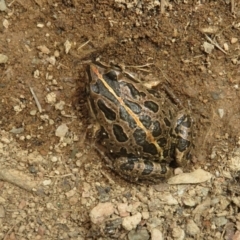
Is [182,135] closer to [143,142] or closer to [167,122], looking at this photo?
[167,122]

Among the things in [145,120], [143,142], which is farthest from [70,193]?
[145,120]

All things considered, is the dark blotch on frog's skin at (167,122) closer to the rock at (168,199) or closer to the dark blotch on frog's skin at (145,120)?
the dark blotch on frog's skin at (145,120)

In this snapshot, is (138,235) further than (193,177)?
No

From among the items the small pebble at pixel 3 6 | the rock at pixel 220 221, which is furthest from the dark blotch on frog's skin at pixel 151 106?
the small pebble at pixel 3 6

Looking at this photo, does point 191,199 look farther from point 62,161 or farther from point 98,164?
point 62,161

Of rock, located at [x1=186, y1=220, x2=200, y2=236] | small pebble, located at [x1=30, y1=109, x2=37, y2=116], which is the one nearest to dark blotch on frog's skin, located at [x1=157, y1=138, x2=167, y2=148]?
rock, located at [x1=186, y1=220, x2=200, y2=236]

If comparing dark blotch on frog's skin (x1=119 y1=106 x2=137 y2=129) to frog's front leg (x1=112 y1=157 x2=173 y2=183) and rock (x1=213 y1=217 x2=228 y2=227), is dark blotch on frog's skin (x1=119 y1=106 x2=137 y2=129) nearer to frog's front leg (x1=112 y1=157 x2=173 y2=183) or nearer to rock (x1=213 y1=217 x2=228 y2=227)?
frog's front leg (x1=112 y1=157 x2=173 y2=183)
